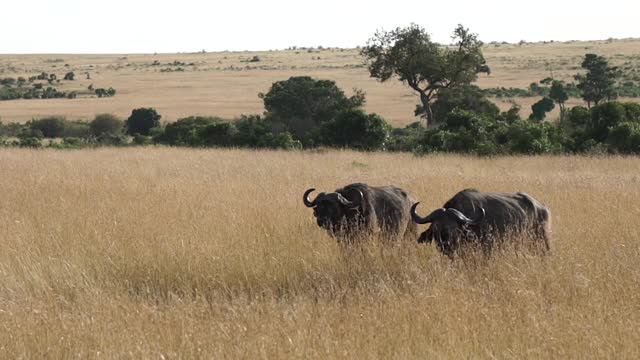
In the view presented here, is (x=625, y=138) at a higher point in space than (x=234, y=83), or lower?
higher

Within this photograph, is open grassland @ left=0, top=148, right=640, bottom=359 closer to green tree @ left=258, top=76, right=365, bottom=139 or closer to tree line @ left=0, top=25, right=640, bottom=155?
tree line @ left=0, top=25, right=640, bottom=155

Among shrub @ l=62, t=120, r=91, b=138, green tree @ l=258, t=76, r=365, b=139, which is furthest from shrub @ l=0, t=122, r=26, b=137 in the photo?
green tree @ l=258, t=76, r=365, b=139

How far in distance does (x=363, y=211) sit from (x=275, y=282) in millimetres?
1674

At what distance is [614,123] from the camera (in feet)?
86.4

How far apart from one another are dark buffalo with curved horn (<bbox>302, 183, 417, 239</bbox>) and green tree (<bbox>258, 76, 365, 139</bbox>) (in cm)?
2913

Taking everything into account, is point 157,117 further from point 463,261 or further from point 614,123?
point 463,261

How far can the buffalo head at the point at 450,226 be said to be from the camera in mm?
8586

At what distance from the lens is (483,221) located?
29.4 ft

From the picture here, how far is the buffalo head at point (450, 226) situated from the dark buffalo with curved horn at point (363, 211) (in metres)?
1.24

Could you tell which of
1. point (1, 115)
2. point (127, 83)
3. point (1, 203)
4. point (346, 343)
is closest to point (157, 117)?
point (1, 115)

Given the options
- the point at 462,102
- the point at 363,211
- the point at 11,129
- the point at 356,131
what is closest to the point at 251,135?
the point at 356,131

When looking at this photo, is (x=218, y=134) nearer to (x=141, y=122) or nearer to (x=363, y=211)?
(x=141, y=122)

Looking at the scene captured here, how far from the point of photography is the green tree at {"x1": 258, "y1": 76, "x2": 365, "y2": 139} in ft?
133

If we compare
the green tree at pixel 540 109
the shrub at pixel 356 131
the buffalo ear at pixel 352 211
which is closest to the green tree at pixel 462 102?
the green tree at pixel 540 109
